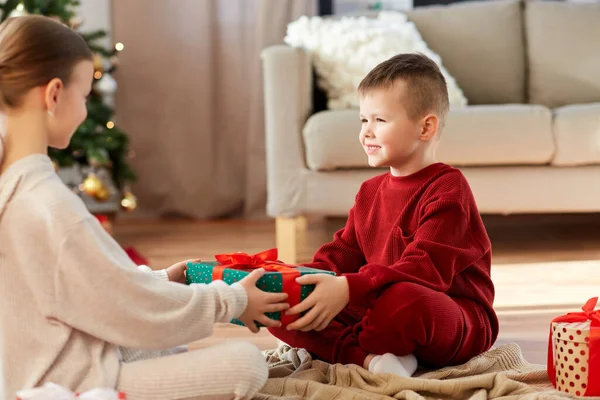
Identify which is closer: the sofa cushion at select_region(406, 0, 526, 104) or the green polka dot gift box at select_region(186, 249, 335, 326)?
the green polka dot gift box at select_region(186, 249, 335, 326)

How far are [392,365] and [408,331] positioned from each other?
0.24 ft

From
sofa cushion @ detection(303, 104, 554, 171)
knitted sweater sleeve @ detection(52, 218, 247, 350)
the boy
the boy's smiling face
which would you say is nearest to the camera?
knitted sweater sleeve @ detection(52, 218, 247, 350)

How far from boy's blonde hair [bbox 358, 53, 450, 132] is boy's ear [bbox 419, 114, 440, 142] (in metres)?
0.01

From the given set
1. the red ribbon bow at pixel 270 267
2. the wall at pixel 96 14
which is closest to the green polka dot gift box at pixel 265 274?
the red ribbon bow at pixel 270 267

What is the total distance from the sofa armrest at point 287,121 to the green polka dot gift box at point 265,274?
1360 mm

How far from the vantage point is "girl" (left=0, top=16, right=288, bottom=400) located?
1.13 metres

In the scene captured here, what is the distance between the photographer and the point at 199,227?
3.77 meters

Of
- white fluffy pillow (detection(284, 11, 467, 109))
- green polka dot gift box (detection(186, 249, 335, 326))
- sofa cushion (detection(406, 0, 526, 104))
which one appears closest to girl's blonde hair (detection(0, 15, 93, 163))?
green polka dot gift box (detection(186, 249, 335, 326))

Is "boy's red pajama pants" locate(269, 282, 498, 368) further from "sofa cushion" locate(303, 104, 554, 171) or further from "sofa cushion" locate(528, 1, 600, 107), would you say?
"sofa cushion" locate(528, 1, 600, 107)

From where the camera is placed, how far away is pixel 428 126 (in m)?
1.60

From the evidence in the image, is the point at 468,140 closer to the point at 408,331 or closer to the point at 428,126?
the point at 428,126

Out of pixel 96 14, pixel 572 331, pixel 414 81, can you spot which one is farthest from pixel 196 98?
pixel 572 331

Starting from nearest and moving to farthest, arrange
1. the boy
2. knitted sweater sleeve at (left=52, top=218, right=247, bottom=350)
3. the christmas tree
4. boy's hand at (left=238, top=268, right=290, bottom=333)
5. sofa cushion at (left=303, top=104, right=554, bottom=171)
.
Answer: knitted sweater sleeve at (left=52, top=218, right=247, bottom=350)
boy's hand at (left=238, top=268, right=290, bottom=333)
the boy
sofa cushion at (left=303, top=104, right=554, bottom=171)
the christmas tree

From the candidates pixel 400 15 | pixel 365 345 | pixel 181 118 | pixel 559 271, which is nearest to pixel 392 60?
pixel 365 345
